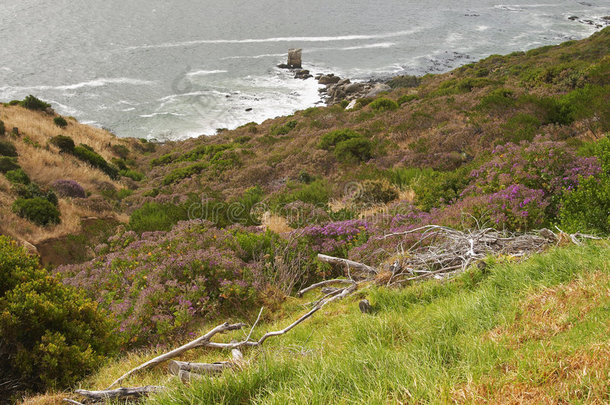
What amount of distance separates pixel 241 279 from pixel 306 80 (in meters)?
46.7

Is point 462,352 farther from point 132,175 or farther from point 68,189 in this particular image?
point 132,175

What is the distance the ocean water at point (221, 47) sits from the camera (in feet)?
143

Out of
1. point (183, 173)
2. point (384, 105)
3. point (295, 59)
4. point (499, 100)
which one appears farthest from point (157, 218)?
point (295, 59)

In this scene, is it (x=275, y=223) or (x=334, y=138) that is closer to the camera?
(x=275, y=223)

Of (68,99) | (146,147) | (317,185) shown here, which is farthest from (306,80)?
(317,185)

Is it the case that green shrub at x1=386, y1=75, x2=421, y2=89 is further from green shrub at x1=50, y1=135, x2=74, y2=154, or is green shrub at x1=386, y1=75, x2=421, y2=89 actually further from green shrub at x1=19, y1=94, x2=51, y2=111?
green shrub at x1=19, y1=94, x2=51, y2=111

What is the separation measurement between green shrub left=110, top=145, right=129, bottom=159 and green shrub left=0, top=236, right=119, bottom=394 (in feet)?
93.6

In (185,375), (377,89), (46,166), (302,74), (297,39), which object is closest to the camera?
(185,375)

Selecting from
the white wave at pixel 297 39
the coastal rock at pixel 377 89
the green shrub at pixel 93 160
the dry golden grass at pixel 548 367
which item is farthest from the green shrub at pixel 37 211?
the white wave at pixel 297 39

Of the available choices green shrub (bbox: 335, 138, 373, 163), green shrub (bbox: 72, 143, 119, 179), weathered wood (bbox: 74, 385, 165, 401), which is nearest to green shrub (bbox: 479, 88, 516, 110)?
green shrub (bbox: 335, 138, 373, 163)

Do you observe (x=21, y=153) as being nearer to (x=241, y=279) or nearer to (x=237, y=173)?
(x=237, y=173)

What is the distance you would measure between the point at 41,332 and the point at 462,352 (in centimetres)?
395

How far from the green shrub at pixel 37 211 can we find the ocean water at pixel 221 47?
90.4ft

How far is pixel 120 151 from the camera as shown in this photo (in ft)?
102
